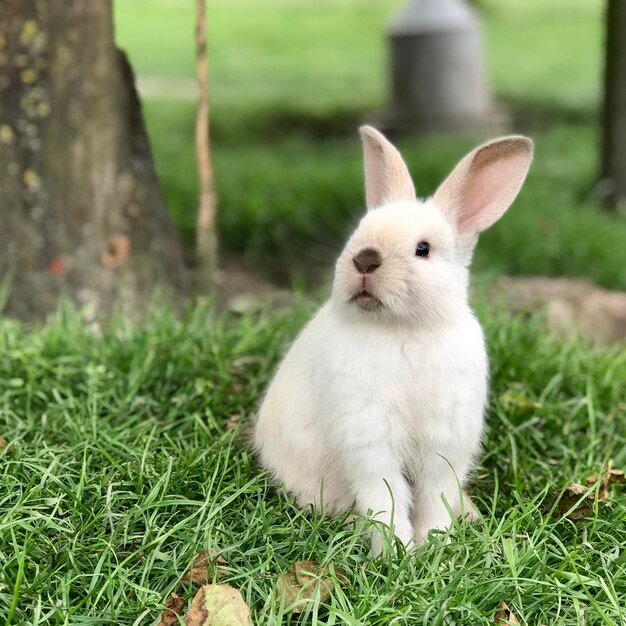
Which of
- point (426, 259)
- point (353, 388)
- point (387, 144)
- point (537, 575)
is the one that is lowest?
point (537, 575)

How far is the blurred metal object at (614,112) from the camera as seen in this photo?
6.22 meters

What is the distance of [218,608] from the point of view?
2205 millimetres

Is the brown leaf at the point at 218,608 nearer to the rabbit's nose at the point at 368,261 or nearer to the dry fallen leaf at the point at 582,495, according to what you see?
the rabbit's nose at the point at 368,261

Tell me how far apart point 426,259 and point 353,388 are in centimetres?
41

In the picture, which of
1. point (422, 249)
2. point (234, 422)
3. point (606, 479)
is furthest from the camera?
point (234, 422)

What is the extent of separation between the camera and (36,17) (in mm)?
3871

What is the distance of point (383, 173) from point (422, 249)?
1.32 ft

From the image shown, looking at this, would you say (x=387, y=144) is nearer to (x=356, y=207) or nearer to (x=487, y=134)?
(x=356, y=207)

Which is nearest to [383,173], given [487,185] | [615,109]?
[487,185]

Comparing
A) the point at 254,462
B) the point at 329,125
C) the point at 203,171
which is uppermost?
the point at 203,171

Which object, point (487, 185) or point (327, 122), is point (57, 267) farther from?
point (327, 122)

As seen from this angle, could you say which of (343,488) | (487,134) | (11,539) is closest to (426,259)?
(343,488)

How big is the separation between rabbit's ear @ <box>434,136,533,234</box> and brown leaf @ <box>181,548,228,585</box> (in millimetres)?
1176

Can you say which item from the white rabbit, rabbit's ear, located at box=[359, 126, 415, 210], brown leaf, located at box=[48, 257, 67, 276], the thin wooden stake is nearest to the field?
the white rabbit
